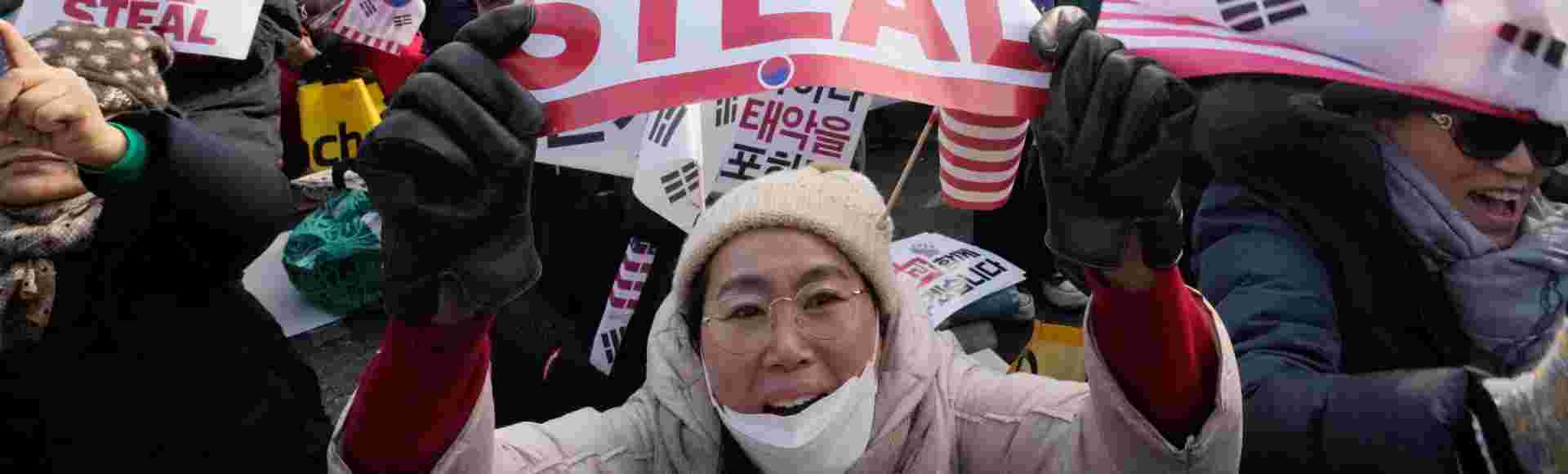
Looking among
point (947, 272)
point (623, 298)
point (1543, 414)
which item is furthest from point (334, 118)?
point (1543, 414)

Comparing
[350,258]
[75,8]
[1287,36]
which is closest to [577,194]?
[350,258]

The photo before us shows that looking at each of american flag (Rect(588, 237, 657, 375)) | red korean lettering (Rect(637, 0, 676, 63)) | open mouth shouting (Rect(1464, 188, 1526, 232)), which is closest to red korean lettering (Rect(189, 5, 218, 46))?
american flag (Rect(588, 237, 657, 375))

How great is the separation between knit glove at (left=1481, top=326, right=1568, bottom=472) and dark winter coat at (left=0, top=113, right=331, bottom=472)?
6.89 feet

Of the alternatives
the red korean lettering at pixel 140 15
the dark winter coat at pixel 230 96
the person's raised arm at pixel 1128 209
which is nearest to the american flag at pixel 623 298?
the dark winter coat at pixel 230 96

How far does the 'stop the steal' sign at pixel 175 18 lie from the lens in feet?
8.05

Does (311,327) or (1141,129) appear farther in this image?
(311,327)

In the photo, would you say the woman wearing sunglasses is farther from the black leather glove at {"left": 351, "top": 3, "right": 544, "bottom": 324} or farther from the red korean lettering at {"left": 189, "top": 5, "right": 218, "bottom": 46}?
the red korean lettering at {"left": 189, "top": 5, "right": 218, "bottom": 46}

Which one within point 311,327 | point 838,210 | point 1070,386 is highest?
point 838,210

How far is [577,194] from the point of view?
3.88 m

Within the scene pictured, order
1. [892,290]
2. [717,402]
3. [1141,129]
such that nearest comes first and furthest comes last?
1. [1141,129]
2. [717,402]
3. [892,290]

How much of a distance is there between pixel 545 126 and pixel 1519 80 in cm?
140

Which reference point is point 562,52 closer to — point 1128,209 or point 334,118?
point 1128,209

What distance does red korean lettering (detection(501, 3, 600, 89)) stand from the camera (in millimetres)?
1426

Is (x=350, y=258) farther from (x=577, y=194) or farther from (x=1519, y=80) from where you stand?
(x=1519, y=80)
